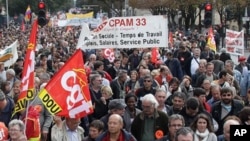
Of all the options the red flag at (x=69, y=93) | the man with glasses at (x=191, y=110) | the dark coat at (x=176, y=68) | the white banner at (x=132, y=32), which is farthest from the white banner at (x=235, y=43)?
the red flag at (x=69, y=93)

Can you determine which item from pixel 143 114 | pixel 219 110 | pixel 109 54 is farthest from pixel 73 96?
pixel 109 54

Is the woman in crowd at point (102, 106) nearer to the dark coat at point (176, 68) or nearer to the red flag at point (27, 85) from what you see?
the red flag at point (27, 85)

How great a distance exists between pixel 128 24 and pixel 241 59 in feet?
8.36

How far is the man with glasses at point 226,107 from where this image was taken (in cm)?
961

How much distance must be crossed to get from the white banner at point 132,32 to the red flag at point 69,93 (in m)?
5.89

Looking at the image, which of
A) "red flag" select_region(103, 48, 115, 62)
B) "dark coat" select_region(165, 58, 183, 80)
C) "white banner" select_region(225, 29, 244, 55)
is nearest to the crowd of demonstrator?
"dark coat" select_region(165, 58, 183, 80)

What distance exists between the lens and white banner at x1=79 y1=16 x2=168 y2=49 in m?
14.6

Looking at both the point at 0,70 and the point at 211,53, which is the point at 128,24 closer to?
the point at 0,70

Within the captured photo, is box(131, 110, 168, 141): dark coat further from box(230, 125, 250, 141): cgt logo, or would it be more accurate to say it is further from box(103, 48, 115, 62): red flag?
box(103, 48, 115, 62): red flag

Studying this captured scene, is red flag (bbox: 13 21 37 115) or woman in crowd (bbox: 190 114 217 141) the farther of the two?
red flag (bbox: 13 21 37 115)

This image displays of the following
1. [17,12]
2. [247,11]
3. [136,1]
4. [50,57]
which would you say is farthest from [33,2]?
[50,57]

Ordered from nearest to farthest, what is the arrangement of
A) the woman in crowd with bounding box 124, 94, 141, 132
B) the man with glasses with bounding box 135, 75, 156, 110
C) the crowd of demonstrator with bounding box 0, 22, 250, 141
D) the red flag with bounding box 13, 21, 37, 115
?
the crowd of demonstrator with bounding box 0, 22, 250, 141, the red flag with bounding box 13, 21, 37, 115, the woman in crowd with bounding box 124, 94, 141, 132, the man with glasses with bounding box 135, 75, 156, 110

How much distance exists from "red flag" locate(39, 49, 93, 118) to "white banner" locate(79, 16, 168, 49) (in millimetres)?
5893

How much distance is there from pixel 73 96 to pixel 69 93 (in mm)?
63
